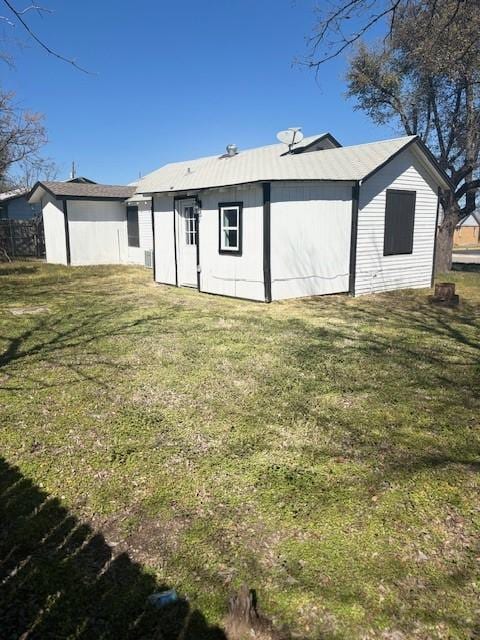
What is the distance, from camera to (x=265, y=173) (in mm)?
11125

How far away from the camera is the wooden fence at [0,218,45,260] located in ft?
80.8

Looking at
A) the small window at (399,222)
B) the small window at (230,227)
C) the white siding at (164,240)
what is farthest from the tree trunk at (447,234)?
the white siding at (164,240)

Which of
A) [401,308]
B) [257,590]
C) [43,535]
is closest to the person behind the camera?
[257,590]

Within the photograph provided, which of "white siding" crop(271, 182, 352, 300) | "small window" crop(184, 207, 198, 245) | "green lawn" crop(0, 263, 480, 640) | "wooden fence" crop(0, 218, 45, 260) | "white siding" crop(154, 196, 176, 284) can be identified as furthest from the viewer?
"wooden fence" crop(0, 218, 45, 260)

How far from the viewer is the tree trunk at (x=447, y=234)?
61.9ft

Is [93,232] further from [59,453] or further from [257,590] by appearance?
[257,590]

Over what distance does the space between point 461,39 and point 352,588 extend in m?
15.2

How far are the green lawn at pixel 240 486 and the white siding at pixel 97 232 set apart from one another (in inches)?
544

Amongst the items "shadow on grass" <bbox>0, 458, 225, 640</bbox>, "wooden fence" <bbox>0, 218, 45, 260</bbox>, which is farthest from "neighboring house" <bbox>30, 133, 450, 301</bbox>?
"wooden fence" <bbox>0, 218, 45, 260</bbox>

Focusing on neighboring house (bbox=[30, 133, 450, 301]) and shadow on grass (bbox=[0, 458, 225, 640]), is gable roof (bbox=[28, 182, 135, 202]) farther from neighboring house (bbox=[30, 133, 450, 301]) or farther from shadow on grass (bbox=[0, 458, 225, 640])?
shadow on grass (bbox=[0, 458, 225, 640])

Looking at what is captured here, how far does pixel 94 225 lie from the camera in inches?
803

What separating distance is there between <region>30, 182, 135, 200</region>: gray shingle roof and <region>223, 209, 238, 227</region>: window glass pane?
10.6 meters

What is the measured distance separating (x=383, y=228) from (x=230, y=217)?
13.6 ft

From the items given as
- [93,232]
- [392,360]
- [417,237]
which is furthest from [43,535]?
[93,232]
